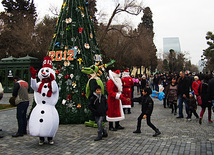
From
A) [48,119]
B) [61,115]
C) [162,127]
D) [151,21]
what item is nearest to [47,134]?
[48,119]

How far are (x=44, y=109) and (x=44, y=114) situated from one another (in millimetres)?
130

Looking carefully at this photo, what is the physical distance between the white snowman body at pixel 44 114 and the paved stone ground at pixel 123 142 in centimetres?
43

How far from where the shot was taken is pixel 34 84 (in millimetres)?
5988

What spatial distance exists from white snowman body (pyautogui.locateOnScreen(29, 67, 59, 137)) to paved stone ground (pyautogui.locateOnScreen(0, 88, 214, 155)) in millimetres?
425

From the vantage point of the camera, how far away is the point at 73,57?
8797mm

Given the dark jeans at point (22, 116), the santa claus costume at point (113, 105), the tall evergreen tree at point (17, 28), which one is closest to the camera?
the dark jeans at point (22, 116)

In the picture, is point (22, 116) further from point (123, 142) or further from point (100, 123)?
point (123, 142)

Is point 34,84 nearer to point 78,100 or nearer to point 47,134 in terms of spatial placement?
point 47,134

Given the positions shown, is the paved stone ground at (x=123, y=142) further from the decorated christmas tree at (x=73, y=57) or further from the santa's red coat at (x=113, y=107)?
the decorated christmas tree at (x=73, y=57)

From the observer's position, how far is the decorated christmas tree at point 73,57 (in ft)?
28.0

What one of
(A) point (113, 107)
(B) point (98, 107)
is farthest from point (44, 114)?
(A) point (113, 107)

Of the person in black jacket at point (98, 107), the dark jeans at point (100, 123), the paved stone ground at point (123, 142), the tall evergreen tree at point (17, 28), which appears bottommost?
the paved stone ground at point (123, 142)

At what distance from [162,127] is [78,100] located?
3.08 meters

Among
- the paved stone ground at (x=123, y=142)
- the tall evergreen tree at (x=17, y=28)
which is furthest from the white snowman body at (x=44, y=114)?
the tall evergreen tree at (x=17, y=28)
